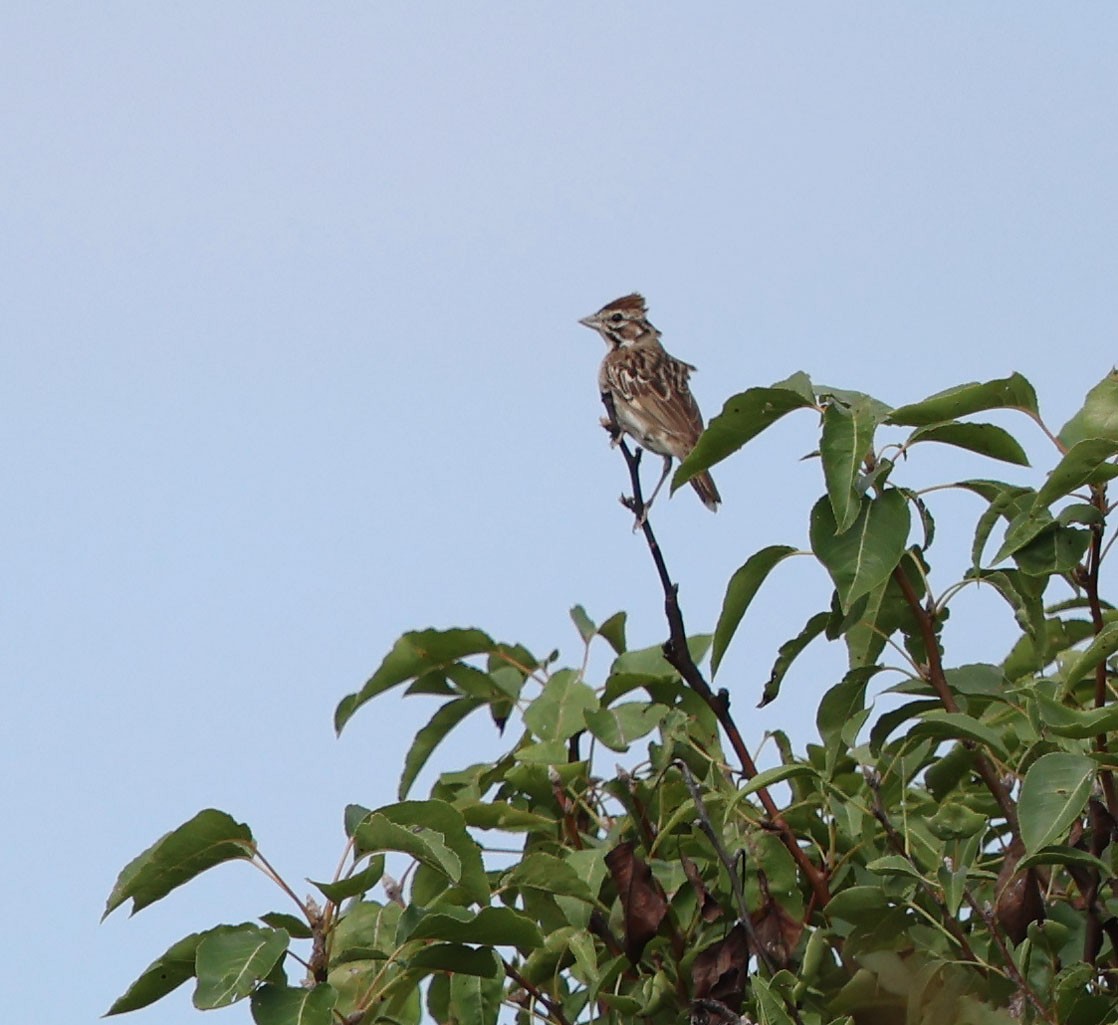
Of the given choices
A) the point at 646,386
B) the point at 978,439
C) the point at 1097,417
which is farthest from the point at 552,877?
the point at 646,386

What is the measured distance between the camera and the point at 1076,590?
165 inches

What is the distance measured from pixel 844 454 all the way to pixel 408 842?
4.05ft

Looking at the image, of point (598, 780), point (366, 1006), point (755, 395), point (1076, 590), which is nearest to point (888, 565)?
point (755, 395)

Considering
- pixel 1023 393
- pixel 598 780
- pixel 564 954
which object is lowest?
pixel 564 954

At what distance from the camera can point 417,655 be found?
4.59 metres

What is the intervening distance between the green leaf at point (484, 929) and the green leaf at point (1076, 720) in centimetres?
108

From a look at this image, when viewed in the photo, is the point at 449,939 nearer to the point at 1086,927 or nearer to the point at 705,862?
the point at 705,862

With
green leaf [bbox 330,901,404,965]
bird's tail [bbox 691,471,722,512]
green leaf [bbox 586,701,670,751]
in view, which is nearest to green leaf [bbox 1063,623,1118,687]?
green leaf [bbox 586,701,670,751]

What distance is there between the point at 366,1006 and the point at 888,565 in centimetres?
143

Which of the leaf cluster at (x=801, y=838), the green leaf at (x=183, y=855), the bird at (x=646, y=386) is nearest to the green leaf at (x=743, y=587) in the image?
the leaf cluster at (x=801, y=838)

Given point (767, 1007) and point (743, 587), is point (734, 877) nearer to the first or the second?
point (767, 1007)

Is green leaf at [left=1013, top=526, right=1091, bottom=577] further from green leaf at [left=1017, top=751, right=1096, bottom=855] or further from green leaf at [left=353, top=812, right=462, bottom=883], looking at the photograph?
green leaf at [left=353, top=812, right=462, bottom=883]

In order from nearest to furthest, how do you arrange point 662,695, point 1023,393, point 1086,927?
point 1086,927
point 1023,393
point 662,695

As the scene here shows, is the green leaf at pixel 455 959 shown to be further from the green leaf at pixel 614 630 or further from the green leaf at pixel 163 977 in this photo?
the green leaf at pixel 614 630
